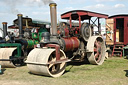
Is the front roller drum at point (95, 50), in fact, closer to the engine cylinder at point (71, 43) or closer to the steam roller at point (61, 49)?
the steam roller at point (61, 49)

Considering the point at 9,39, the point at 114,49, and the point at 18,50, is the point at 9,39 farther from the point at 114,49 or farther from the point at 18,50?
the point at 114,49

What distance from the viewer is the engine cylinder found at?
5580 mm

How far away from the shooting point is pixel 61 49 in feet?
17.7

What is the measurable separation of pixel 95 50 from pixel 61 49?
5.58 feet


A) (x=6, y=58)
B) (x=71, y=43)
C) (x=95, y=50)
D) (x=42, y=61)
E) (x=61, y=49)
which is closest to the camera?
(x=42, y=61)

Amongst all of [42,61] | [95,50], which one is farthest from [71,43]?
[42,61]

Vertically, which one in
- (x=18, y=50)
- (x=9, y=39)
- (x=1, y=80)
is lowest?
(x=1, y=80)

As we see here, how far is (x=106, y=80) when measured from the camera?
419 centimetres

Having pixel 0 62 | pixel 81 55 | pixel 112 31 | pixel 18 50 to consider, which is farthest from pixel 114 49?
pixel 0 62

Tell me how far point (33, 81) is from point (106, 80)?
69.7 inches

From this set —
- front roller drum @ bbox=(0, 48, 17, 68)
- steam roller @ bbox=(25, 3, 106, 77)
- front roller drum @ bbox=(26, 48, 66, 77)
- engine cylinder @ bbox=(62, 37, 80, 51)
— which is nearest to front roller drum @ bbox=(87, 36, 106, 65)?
steam roller @ bbox=(25, 3, 106, 77)

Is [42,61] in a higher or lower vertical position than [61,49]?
lower

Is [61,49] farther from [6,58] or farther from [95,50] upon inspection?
[6,58]

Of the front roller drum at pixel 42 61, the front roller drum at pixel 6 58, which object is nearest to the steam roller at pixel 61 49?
the front roller drum at pixel 42 61
